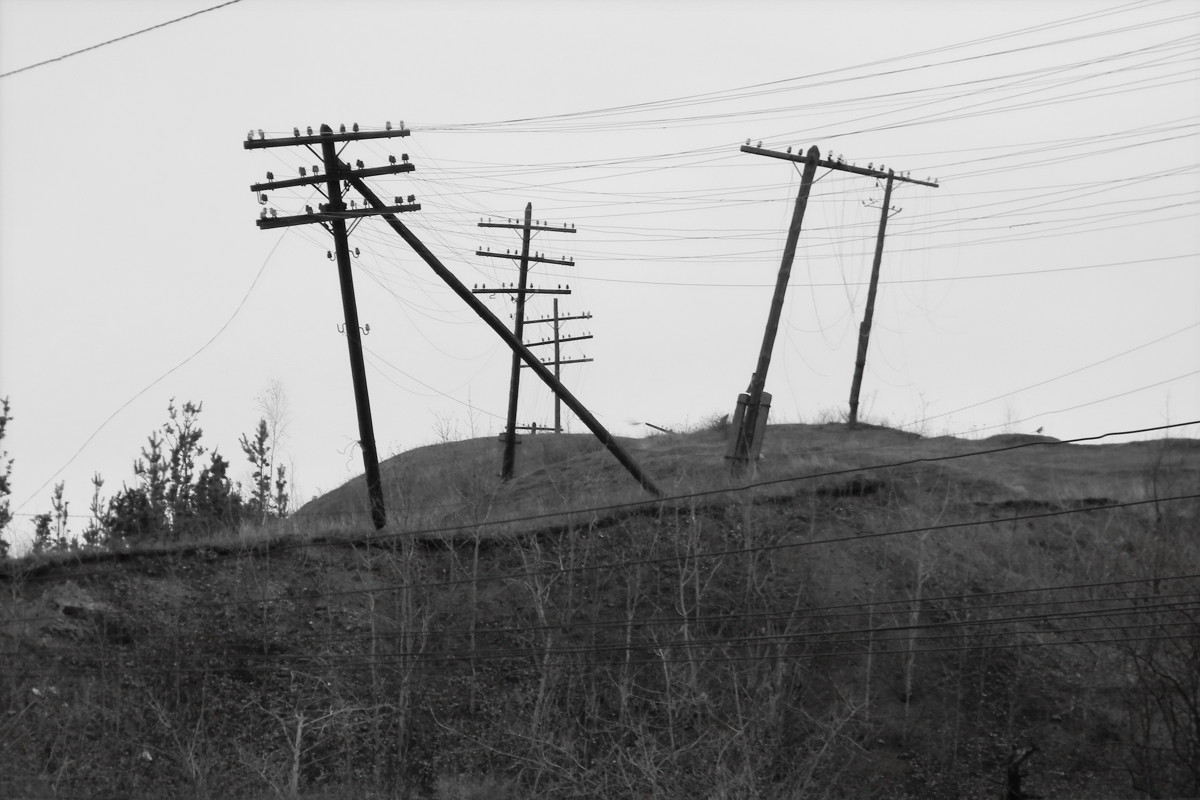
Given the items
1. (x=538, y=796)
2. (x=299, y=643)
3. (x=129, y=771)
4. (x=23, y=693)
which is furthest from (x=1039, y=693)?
(x=23, y=693)

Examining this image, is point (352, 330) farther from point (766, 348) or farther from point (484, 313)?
point (766, 348)

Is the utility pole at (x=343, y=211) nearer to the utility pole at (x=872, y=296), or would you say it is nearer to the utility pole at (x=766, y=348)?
the utility pole at (x=766, y=348)

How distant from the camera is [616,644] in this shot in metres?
27.5

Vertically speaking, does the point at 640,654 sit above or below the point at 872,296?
below

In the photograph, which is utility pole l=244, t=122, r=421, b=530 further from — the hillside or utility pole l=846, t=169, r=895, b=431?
utility pole l=846, t=169, r=895, b=431

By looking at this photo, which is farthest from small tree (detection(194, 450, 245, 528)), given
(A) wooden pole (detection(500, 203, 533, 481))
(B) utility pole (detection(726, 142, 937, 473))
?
(B) utility pole (detection(726, 142, 937, 473))

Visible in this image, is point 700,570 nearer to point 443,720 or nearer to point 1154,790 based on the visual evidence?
point 443,720

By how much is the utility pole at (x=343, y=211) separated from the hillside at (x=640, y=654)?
310 cm

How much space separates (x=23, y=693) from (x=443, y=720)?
28.7 ft

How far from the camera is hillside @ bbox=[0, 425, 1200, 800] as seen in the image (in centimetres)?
2298

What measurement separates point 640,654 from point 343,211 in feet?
40.7

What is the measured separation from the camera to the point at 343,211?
25406mm

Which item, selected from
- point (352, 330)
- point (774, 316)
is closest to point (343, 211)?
point (352, 330)

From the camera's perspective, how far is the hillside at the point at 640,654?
22984mm
